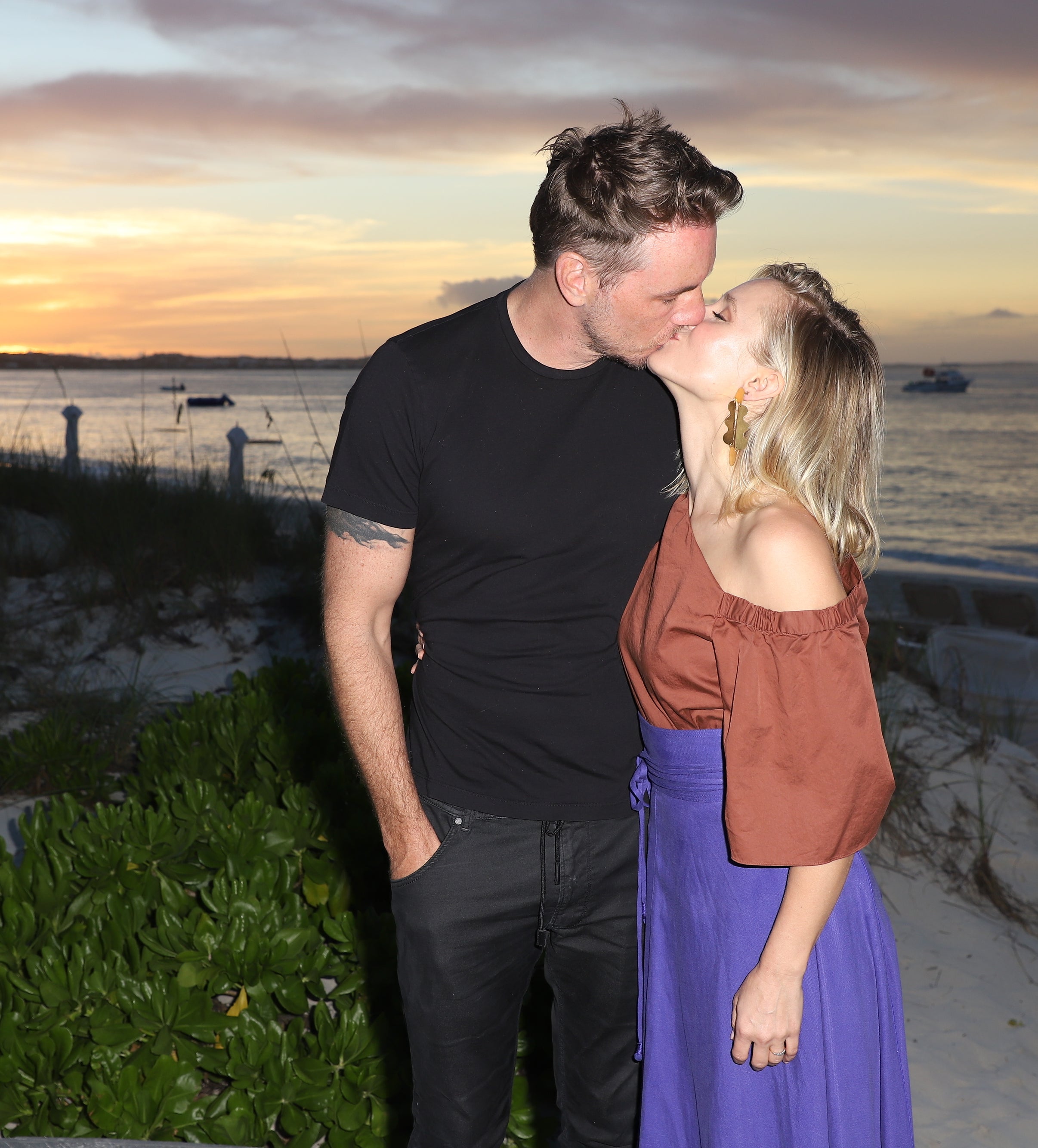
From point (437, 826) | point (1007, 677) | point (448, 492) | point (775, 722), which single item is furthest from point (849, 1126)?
point (1007, 677)

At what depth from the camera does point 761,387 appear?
1886mm

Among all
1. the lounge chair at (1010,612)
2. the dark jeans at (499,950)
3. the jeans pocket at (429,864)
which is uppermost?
the jeans pocket at (429,864)

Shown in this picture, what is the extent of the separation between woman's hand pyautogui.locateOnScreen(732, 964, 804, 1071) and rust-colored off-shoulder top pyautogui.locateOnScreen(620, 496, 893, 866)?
0.22 m

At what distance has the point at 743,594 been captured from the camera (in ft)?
5.83

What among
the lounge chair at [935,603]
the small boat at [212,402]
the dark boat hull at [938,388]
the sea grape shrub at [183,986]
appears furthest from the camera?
the dark boat hull at [938,388]

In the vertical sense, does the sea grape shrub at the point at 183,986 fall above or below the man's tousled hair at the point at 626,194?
below

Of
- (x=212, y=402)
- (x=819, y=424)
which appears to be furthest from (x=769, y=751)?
(x=212, y=402)

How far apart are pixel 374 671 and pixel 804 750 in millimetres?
973

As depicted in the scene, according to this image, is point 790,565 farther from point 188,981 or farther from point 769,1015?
point 188,981

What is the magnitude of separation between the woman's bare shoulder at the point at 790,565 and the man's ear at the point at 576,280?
0.68m

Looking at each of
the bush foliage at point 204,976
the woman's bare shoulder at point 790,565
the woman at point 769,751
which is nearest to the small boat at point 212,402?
the bush foliage at point 204,976

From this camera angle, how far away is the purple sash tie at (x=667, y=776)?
6.31 ft

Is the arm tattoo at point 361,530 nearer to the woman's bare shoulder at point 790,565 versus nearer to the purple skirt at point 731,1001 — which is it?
the purple skirt at point 731,1001

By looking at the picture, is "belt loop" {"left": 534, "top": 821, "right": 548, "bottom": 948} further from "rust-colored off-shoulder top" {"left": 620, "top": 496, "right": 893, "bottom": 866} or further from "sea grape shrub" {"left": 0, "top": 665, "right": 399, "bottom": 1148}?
"sea grape shrub" {"left": 0, "top": 665, "right": 399, "bottom": 1148}
